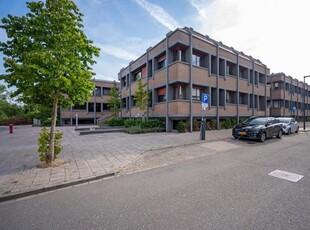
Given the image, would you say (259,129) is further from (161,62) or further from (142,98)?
(161,62)

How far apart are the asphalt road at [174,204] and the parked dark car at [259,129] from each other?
562 centimetres

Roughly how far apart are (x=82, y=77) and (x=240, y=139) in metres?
10.8

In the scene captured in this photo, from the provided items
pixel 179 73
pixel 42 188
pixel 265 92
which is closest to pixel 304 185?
pixel 42 188

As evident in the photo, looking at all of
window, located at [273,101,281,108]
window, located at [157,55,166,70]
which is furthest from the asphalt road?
window, located at [273,101,281,108]

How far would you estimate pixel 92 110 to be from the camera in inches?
1374

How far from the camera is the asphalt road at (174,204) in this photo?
9.23 ft

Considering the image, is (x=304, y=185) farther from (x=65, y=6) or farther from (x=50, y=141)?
(x=65, y=6)

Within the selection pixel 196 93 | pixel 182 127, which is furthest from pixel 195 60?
pixel 182 127

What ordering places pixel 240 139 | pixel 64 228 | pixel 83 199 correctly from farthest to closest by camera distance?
pixel 240 139
pixel 83 199
pixel 64 228

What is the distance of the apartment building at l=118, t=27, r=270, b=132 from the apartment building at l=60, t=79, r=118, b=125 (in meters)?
12.6

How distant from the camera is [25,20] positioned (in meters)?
5.19

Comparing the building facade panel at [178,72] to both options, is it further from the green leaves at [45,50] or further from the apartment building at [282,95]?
the apartment building at [282,95]

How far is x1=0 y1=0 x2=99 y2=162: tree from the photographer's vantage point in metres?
4.95

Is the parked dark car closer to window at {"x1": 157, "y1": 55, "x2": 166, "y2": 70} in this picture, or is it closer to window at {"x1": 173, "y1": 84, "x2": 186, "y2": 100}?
window at {"x1": 173, "y1": 84, "x2": 186, "y2": 100}
